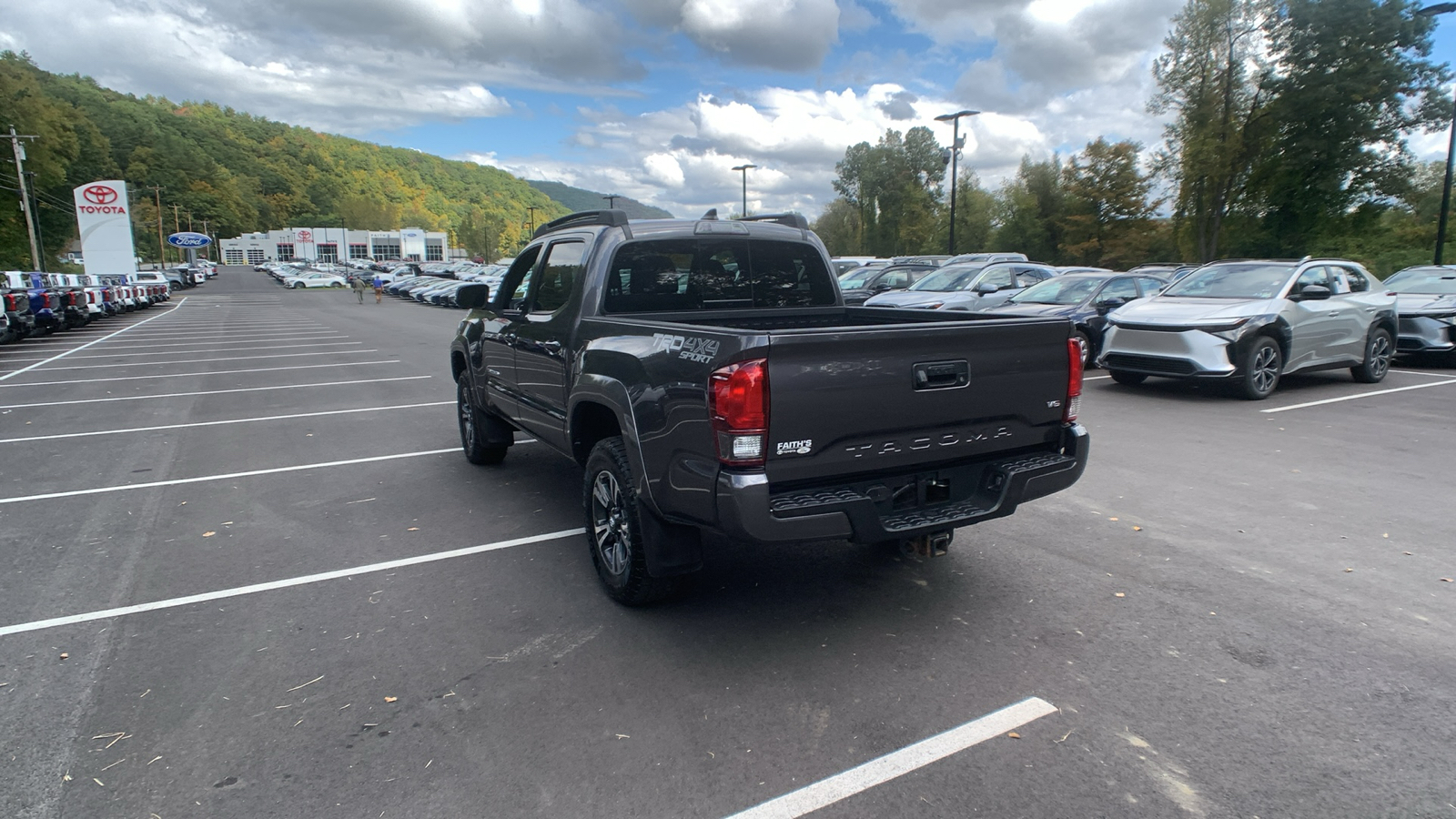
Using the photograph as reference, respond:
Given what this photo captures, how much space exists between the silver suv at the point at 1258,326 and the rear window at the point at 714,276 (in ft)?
21.1

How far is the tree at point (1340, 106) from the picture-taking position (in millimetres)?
32562

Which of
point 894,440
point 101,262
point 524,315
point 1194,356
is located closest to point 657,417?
point 894,440

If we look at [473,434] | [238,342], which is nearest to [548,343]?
[473,434]

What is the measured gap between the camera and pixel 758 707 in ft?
10.5

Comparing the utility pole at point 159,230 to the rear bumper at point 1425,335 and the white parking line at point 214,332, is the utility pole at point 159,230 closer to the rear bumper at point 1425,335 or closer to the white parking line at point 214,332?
the white parking line at point 214,332

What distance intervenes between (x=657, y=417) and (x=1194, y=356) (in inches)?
331

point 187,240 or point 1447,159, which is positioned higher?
point 187,240

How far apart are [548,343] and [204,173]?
15601 centimetres

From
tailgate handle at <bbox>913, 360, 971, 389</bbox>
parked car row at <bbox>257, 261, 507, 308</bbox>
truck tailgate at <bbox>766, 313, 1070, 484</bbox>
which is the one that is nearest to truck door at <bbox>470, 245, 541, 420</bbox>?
truck tailgate at <bbox>766, 313, 1070, 484</bbox>

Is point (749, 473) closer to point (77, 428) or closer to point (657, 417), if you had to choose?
point (657, 417)

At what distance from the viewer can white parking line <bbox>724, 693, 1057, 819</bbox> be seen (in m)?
2.59

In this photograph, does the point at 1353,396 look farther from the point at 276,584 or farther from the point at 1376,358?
the point at 276,584

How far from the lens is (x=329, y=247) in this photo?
14350 centimetres

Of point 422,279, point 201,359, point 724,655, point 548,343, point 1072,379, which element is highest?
point 422,279
